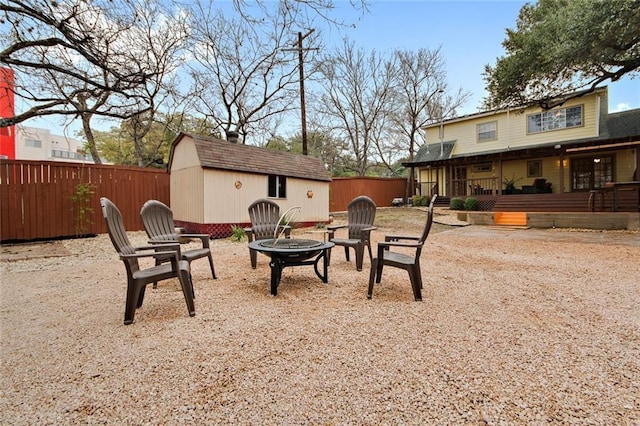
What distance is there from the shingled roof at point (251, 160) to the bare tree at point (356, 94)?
11.3 m

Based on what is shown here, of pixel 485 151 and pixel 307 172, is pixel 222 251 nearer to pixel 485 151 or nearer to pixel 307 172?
pixel 307 172

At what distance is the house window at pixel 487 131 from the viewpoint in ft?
50.7

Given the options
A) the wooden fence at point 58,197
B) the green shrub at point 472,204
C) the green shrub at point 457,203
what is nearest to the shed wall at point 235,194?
the wooden fence at point 58,197

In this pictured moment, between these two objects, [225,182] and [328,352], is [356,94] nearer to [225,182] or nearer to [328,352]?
[225,182]

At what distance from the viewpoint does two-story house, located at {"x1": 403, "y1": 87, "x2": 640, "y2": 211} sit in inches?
448

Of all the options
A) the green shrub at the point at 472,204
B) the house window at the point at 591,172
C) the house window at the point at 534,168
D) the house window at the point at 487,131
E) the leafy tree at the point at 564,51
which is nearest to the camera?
the leafy tree at the point at 564,51

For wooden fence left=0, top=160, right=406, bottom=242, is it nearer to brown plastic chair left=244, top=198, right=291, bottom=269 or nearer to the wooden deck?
brown plastic chair left=244, top=198, right=291, bottom=269

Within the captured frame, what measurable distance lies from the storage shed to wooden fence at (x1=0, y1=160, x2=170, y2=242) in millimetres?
1377

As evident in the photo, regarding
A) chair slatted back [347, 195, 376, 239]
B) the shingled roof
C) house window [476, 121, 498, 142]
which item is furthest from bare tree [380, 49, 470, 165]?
chair slatted back [347, 195, 376, 239]

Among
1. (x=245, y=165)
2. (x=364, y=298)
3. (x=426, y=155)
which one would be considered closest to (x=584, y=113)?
(x=426, y=155)

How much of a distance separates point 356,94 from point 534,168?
12140 millimetres

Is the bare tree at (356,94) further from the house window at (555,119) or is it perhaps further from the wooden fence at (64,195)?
the wooden fence at (64,195)

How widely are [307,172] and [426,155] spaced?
32.9 ft

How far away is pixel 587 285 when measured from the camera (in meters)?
3.73
